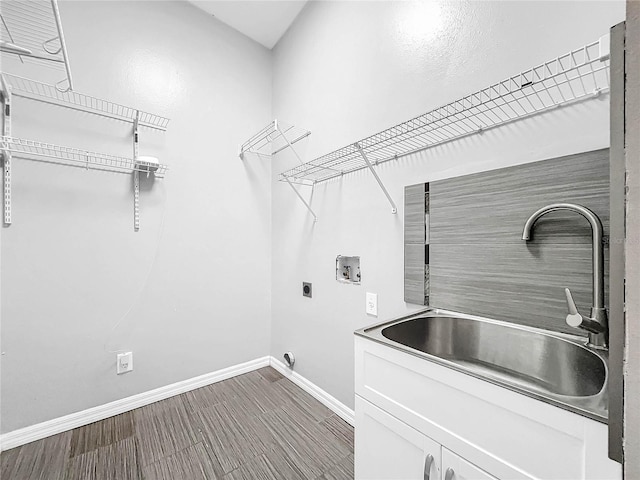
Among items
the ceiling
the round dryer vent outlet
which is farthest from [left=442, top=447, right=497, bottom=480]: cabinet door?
the ceiling

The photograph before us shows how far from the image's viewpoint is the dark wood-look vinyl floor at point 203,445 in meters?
1.48

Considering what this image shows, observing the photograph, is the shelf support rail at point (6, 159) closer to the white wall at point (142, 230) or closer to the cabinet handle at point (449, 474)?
the white wall at point (142, 230)

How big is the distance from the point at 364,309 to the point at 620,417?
1315 mm

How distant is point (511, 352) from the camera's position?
118cm

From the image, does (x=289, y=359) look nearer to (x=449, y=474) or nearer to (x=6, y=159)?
(x=449, y=474)

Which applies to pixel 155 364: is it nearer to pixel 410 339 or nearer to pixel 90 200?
pixel 90 200

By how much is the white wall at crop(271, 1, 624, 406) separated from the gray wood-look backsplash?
3.2 inches

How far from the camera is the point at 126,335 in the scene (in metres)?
2.00

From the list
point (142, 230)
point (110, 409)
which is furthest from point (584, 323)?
point (110, 409)

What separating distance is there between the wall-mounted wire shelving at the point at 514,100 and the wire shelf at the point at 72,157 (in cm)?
146

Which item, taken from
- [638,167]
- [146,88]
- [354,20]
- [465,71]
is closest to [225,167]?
[146,88]

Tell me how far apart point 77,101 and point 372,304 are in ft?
7.29

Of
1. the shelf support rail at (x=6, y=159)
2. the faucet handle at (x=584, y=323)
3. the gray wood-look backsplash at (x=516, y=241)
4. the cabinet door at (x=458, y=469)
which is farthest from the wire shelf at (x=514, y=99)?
the shelf support rail at (x=6, y=159)

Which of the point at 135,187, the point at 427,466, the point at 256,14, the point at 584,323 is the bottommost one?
the point at 427,466
